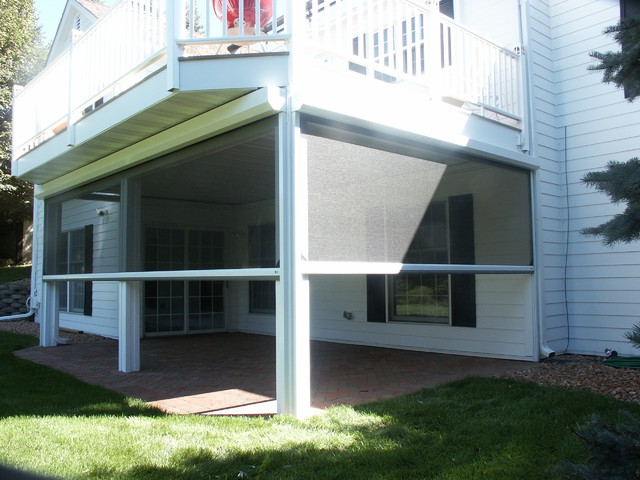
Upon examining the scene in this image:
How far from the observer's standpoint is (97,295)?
35.8 feet

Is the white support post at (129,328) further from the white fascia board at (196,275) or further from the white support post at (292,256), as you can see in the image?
the white support post at (292,256)

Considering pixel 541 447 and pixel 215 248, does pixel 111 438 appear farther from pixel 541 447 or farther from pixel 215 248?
pixel 215 248

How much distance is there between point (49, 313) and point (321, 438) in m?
Result: 6.52

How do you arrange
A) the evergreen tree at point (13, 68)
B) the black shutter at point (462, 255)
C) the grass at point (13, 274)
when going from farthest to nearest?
the evergreen tree at point (13, 68)
the grass at point (13, 274)
the black shutter at point (462, 255)

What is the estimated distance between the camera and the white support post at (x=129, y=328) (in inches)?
255

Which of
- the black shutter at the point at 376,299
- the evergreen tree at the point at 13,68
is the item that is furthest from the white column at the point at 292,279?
the evergreen tree at the point at 13,68

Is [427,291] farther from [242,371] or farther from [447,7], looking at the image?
[447,7]

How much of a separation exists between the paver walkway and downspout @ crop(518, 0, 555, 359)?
1.51ft

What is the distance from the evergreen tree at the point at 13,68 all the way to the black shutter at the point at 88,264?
876 centimetres

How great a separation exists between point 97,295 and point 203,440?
8.18 metres

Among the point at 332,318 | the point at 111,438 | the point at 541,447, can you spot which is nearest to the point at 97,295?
the point at 332,318

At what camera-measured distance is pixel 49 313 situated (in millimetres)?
8555

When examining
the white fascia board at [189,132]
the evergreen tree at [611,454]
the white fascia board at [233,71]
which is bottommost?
the evergreen tree at [611,454]

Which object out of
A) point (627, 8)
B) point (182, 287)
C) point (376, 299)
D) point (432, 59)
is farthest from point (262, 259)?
point (627, 8)
